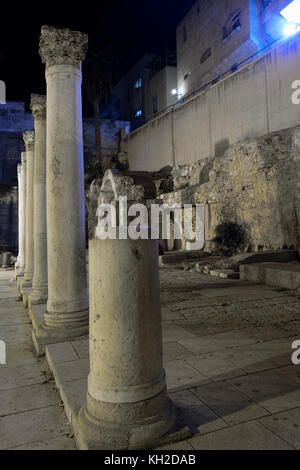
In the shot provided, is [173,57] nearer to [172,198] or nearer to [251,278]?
[172,198]

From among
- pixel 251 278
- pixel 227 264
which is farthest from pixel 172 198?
pixel 251 278

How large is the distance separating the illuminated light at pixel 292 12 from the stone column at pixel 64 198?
20.7 m

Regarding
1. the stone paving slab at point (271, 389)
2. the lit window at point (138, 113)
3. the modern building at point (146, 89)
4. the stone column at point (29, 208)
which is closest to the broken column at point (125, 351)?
the stone paving slab at point (271, 389)

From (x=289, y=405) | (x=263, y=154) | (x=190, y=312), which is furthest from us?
(x=263, y=154)

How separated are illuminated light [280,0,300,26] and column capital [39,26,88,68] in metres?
20.2

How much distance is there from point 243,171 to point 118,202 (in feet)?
39.1

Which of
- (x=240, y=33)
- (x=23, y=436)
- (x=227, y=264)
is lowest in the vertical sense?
(x=23, y=436)

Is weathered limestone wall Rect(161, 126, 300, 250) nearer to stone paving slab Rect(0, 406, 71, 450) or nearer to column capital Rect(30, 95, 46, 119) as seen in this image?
column capital Rect(30, 95, 46, 119)

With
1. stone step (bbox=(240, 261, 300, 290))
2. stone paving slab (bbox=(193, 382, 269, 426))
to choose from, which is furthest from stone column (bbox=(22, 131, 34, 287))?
stone paving slab (bbox=(193, 382, 269, 426))

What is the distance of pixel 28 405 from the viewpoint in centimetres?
335

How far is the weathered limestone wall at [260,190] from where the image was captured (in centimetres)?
1154

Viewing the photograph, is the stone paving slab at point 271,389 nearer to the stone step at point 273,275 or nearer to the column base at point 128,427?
the column base at point 128,427

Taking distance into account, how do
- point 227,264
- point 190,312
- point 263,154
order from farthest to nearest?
point 263,154, point 227,264, point 190,312
